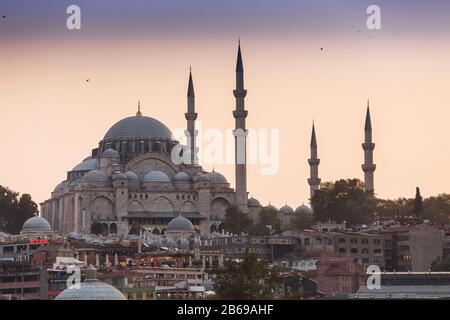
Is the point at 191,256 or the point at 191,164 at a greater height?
the point at 191,164

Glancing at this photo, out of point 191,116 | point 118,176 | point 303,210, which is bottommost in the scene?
point 303,210

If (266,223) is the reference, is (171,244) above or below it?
below

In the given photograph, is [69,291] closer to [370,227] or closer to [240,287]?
[240,287]

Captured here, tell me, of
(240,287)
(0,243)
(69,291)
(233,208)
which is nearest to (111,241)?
(0,243)

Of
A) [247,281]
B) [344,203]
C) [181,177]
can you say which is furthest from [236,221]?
[247,281]

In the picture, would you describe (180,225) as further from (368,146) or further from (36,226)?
(368,146)

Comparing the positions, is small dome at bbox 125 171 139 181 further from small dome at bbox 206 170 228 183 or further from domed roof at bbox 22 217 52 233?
domed roof at bbox 22 217 52 233

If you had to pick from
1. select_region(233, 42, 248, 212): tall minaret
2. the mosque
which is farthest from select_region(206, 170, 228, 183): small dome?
select_region(233, 42, 248, 212): tall minaret

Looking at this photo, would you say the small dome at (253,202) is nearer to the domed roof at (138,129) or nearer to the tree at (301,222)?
the tree at (301,222)
